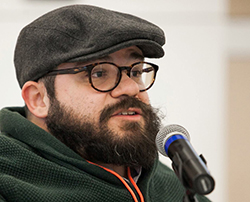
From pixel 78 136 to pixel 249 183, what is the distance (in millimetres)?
2785

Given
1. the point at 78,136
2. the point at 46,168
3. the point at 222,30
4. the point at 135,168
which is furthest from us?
the point at 222,30

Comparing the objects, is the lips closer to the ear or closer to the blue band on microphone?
the ear

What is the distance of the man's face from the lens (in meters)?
1.44

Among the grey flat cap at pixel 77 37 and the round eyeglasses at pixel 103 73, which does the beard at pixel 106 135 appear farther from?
the grey flat cap at pixel 77 37

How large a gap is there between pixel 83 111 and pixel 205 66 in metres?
2.40

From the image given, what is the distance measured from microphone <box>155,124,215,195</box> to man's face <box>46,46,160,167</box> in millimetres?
382

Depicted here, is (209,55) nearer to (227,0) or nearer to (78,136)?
(227,0)

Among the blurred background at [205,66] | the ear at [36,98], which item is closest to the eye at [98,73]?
the ear at [36,98]

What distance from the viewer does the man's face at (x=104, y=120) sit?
144 cm

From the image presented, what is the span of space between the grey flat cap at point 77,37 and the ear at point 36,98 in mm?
34

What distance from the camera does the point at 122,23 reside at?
1413 millimetres

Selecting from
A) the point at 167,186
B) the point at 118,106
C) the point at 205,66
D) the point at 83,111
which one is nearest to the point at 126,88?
the point at 118,106

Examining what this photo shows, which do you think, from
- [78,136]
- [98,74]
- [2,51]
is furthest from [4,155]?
[2,51]

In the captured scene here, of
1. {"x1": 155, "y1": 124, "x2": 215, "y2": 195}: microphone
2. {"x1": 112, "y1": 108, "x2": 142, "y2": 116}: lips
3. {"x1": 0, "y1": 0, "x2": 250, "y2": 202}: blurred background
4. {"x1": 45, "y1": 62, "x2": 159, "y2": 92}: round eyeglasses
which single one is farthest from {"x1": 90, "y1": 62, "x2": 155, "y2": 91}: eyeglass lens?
{"x1": 0, "y1": 0, "x2": 250, "y2": 202}: blurred background
